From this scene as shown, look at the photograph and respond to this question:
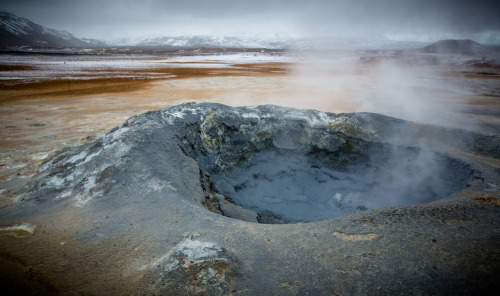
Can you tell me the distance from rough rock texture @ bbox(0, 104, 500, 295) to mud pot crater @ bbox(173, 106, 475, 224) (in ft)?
1.23

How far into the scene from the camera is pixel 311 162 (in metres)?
5.31

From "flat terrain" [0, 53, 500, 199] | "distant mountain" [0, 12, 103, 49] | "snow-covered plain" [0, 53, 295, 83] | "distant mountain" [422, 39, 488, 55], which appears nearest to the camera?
"flat terrain" [0, 53, 500, 199]

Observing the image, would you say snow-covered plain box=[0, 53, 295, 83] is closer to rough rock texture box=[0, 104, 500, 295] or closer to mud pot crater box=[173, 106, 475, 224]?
mud pot crater box=[173, 106, 475, 224]

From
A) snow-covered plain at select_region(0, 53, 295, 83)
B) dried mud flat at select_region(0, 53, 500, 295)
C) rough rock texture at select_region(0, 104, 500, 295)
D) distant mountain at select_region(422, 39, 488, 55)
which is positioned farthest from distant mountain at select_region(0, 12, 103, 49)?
dried mud flat at select_region(0, 53, 500, 295)

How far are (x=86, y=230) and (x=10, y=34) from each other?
136382 millimetres

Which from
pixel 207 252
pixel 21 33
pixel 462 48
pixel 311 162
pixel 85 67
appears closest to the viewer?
pixel 207 252

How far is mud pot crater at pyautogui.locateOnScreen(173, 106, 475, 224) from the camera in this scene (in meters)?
4.24

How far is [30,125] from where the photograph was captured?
304 inches

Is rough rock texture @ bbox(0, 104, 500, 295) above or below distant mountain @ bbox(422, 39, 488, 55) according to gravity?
below

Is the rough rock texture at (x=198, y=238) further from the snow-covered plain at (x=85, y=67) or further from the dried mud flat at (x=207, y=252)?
the snow-covered plain at (x=85, y=67)

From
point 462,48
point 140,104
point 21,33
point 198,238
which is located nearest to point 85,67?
point 140,104

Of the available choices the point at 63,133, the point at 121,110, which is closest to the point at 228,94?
the point at 121,110

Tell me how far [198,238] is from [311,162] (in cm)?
363

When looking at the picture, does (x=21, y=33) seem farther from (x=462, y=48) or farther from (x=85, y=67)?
(x=462, y=48)
